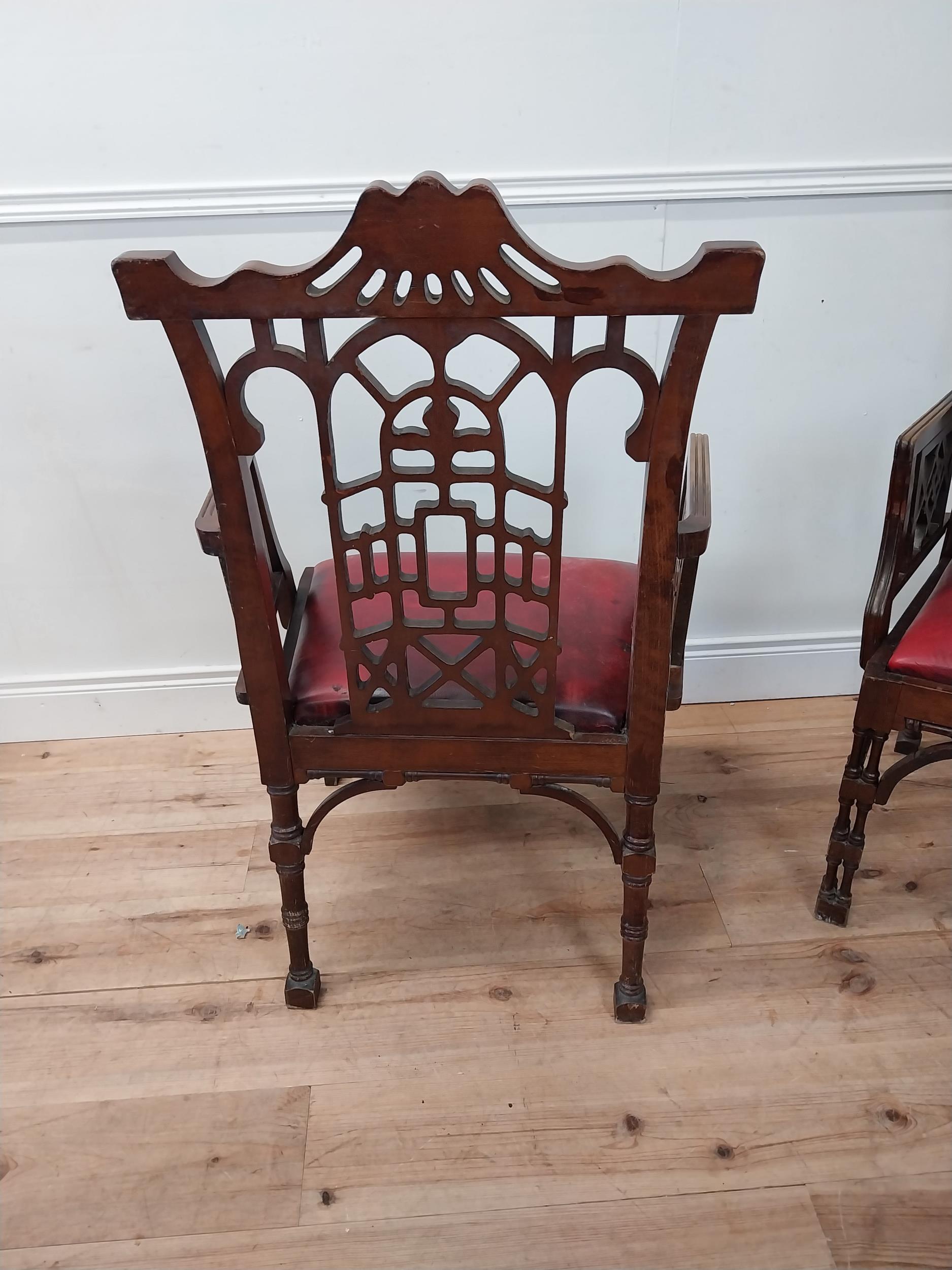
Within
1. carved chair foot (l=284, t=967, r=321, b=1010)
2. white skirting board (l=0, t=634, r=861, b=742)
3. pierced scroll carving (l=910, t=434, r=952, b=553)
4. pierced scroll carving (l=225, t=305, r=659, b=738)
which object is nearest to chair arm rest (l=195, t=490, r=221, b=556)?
pierced scroll carving (l=225, t=305, r=659, b=738)

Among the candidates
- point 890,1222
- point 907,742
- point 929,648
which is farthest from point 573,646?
point 907,742

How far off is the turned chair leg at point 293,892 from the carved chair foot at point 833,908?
32.4 inches

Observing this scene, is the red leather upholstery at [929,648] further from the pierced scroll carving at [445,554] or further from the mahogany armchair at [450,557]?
the pierced scroll carving at [445,554]

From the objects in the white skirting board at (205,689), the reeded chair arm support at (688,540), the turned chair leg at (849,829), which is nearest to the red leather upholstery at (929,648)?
the turned chair leg at (849,829)

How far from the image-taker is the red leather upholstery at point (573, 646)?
1.26 meters

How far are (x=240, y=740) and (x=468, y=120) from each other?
50.0 inches

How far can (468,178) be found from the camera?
63.7 inches

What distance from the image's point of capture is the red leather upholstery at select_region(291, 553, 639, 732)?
126 cm

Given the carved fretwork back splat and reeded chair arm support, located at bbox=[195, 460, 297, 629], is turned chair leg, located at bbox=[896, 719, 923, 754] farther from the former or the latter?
reeded chair arm support, located at bbox=[195, 460, 297, 629]

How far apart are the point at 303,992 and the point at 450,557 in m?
0.69

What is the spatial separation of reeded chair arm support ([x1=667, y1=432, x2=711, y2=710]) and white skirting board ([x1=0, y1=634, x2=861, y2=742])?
0.71m

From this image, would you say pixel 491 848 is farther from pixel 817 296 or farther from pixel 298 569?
pixel 817 296

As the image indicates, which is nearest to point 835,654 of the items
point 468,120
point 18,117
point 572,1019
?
point 572,1019

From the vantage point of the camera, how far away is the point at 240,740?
81.8 inches
